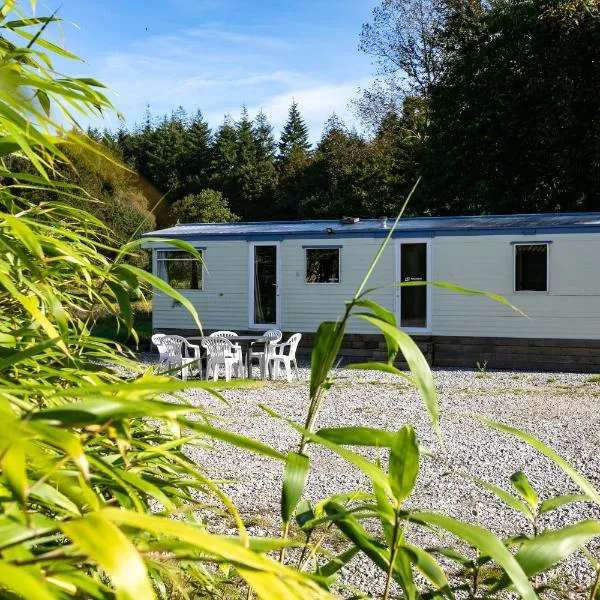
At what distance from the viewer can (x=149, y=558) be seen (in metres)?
0.69

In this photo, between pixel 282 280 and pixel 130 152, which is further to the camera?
pixel 130 152

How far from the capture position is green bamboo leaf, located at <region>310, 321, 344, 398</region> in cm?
92

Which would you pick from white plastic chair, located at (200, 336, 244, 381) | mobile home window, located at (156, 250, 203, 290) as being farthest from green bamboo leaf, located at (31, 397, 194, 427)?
mobile home window, located at (156, 250, 203, 290)

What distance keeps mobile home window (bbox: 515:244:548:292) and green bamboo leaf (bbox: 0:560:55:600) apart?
11947 mm

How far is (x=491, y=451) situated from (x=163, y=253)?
8.83 metres

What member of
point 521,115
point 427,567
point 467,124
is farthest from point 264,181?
point 427,567

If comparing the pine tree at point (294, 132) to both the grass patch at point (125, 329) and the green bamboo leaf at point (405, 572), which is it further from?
the green bamboo leaf at point (405, 572)

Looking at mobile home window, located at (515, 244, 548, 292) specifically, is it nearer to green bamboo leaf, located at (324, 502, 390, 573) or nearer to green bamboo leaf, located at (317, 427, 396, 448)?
green bamboo leaf, located at (324, 502, 390, 573)

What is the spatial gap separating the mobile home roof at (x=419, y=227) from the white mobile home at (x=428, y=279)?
19 mm

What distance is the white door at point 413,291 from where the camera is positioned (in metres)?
12.4

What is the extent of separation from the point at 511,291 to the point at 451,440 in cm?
581

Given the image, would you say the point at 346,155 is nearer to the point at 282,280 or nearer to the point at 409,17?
the point at 409,17

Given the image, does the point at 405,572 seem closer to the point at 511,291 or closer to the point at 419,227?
the point at 511,291

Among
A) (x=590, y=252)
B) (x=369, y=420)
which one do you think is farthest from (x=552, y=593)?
(x=590, y=252)
